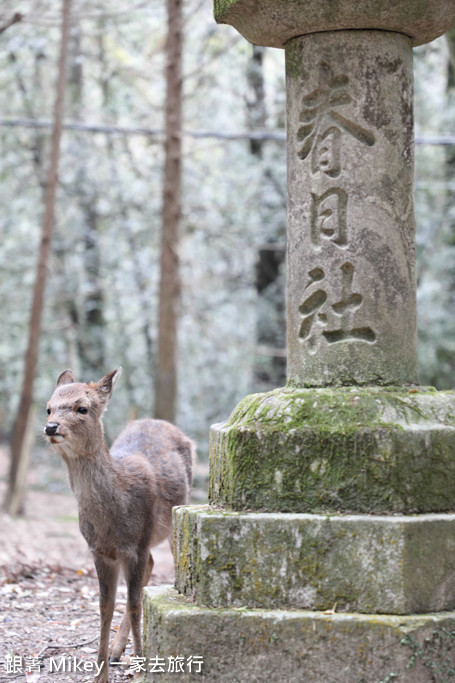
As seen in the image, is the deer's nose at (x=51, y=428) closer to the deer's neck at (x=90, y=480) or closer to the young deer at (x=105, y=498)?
the young deer at (x=105, y=498)

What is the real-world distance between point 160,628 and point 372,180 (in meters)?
2.38

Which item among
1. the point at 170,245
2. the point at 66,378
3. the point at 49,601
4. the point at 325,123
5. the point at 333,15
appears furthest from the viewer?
the point at 170,245

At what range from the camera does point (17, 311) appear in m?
17.3

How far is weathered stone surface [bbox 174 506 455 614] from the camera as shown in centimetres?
379

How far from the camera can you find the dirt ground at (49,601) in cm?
488

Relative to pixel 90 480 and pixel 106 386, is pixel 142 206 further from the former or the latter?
pixel 90 480

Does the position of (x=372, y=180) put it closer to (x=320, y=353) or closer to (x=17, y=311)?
(x=320, y=353)

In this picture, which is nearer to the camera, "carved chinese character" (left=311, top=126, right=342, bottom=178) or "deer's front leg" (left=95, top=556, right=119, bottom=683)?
"carved chinese character" (left=311, top=126, right=342, bottom=178)

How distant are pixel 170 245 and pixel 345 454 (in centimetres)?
835

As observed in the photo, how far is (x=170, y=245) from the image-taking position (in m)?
12.1

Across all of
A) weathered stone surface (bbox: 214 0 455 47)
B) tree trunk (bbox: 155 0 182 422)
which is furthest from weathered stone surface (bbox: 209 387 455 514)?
tree trunk (bbox: 155 0 182 422)

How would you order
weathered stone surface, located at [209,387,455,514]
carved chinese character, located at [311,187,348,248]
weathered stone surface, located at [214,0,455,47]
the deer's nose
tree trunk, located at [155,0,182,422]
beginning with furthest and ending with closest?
tree trunk, located at [155,0,182,422] < the deer's nose < carved chinese character, located at [311,187,348,248] < weathered stone surface, located at [214,0,455,47] < weathered stone surface, located at [209,387,455,514]

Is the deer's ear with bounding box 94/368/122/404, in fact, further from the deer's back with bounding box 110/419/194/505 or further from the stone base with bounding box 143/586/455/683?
the stone base with bounding box 143/586/455/683

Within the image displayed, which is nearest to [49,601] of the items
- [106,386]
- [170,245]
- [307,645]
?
[106,386]
